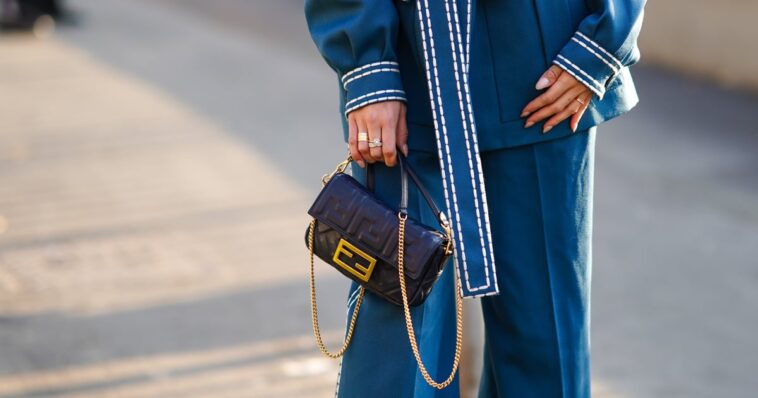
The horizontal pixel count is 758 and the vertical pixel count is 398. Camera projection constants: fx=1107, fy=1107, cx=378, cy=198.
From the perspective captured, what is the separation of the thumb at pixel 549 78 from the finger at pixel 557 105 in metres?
0.01

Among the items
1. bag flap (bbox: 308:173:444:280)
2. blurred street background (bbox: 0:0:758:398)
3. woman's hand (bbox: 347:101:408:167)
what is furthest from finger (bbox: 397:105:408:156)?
blurred street background (bbox: 0:0:758:398)

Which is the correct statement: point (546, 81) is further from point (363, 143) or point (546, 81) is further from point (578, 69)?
point (363, 143)

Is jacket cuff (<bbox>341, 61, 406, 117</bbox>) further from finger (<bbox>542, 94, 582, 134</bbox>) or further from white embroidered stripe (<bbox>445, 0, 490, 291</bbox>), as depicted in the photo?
finger (<bbox>542, 94, 582, 134</bbox>)

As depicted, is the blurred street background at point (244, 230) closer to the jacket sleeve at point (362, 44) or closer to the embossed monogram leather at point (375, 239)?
the embossed monogram leather at point (375, 239)

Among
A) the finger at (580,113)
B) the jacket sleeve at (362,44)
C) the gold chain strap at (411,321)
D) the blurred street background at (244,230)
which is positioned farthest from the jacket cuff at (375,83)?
the blurred street background at (244,230)

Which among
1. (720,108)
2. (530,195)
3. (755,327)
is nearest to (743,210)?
(755,327)

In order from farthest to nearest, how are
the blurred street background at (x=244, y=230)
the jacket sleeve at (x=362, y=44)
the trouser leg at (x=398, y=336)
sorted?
1. the blurred street background at (x=244, y=230)
2. the trouser leg at (x=398, y=336)
3. the jacket sleeve at (x=362, y=44)

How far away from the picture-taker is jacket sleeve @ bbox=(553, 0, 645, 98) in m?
1.97

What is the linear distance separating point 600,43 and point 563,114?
144 mm

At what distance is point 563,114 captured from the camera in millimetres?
2020

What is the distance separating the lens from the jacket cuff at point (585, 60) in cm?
198

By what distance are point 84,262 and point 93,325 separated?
27.3 inches

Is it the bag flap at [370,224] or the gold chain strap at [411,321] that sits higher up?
the bag flap at [370,224]

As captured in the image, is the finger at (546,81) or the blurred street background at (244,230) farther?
the blurred street background at (244,230)
